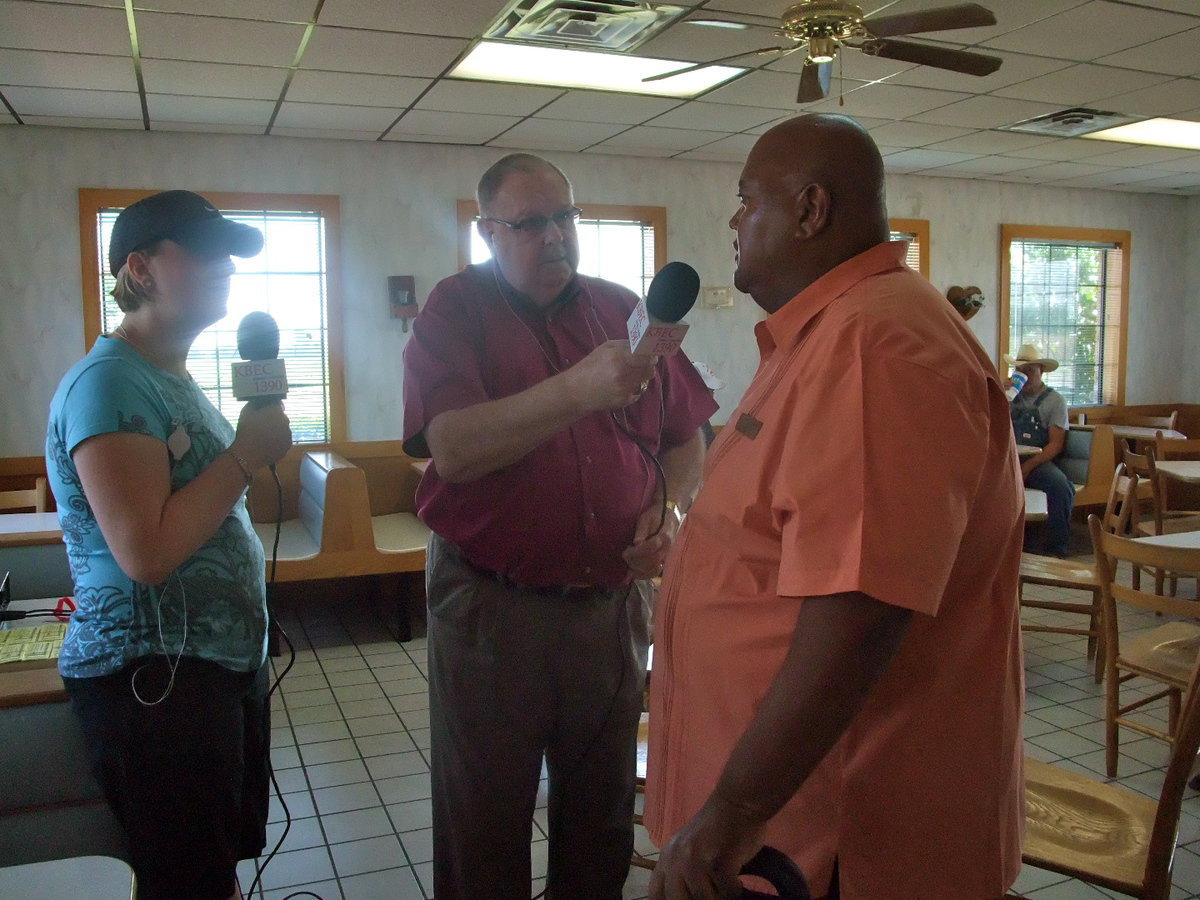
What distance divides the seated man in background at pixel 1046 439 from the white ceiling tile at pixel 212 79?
495 centimetres

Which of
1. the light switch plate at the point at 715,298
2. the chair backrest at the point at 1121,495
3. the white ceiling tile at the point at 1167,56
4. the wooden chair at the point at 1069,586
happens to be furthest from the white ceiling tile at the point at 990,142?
the wooden chair at the point at 1069,586

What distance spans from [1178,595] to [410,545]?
13.8ft

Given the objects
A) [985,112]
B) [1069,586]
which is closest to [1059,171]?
[985,112]

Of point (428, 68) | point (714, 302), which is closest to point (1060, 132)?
point (714, 302)

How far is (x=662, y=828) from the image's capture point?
1188 millimetres

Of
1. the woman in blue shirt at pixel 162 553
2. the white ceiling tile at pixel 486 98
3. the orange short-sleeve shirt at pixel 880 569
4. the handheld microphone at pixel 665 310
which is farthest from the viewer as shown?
the white ceiling tile at pixel 486 98

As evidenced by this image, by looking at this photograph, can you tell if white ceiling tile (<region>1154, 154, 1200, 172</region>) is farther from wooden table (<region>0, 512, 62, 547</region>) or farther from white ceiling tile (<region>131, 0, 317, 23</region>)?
wooden table (<region>0, 512, 62, 547</region>)

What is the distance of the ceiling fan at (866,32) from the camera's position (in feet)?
Result: 10.2

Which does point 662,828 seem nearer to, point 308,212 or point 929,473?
point 929,473

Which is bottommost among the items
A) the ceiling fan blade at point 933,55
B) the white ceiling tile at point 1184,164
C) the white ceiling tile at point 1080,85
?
the ceiling fan blade at point 933,55

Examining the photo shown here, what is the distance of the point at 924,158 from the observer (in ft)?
22.1

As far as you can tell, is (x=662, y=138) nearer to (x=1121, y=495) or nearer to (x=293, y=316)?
(x=293, y=316)

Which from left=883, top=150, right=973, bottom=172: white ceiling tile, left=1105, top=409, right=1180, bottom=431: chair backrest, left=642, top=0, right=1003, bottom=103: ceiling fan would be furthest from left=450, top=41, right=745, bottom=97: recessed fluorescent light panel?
left=1105, top=409, right=1180, bottom=431: chair backrest

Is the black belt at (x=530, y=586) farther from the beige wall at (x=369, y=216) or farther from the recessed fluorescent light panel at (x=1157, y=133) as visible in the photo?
the recessed fluorescent light panel at (x=1157, y=133)
